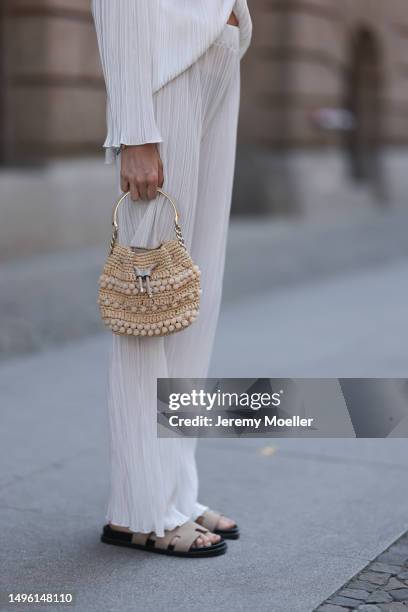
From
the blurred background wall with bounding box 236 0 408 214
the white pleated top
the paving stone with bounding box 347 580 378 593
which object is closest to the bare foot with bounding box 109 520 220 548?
the paving stone with bounding box 347 580 378 593

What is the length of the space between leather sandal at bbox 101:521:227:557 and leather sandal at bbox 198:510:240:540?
10 centimetres

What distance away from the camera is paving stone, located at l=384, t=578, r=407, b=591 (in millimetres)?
2946

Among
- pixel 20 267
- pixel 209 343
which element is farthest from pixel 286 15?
pixel 209 343

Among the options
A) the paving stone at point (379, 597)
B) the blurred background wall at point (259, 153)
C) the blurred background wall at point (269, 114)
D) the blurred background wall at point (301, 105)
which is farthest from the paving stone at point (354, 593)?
the blurred background wall at point (301, 105)

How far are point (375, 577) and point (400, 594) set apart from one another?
0.47 feet

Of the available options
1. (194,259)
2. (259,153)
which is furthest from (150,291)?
(259,153)

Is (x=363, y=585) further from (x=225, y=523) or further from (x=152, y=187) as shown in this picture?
(x=152, y=187)

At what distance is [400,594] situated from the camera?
2900 mm

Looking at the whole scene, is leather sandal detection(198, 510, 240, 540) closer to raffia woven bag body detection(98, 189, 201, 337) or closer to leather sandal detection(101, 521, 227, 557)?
leather sandal detection(101, 521, 227, 557)

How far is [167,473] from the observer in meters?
3.16

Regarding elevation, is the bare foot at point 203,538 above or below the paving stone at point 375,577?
above

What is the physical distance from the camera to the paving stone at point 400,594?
2871mm

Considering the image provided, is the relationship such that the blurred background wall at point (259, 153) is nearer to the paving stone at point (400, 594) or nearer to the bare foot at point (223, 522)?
the bare foot at point (223, 522)

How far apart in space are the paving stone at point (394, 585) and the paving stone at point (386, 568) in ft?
0.24
